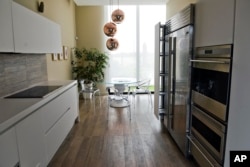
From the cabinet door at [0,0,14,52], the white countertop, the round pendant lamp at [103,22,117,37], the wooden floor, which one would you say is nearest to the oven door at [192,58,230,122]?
the wooden floor

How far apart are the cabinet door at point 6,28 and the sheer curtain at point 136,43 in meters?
4.86

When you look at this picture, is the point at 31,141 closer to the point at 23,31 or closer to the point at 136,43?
the point at 23,31

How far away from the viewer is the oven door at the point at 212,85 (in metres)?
1.65

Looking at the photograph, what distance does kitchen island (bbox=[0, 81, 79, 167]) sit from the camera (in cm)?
149

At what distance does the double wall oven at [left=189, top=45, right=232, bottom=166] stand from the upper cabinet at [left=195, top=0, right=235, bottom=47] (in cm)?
7

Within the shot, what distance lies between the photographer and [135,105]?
17.9 feet

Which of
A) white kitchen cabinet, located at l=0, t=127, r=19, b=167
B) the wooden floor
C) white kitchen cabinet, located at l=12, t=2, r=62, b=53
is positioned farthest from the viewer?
the wooden floor

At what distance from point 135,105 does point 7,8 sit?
403 cm

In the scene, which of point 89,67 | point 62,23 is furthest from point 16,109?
point 89,67

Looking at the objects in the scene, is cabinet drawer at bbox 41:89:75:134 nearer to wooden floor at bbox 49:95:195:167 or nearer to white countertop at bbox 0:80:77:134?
white countertop at bbox 0:80:77:134

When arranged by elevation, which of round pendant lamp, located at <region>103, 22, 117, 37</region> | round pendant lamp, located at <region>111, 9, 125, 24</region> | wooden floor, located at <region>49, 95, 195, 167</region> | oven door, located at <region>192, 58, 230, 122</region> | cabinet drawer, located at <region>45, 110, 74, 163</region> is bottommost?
wooden floor, located at <region>49, 95, 195, 167</region>

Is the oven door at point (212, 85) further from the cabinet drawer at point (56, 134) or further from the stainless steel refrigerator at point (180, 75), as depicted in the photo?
the cabinet drawer at point (56, 134)

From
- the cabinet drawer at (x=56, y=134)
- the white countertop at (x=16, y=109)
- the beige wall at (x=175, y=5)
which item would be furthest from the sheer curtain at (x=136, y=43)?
the white countertop at (x=16, y=109)

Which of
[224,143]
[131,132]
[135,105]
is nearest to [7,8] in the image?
[224,143]
